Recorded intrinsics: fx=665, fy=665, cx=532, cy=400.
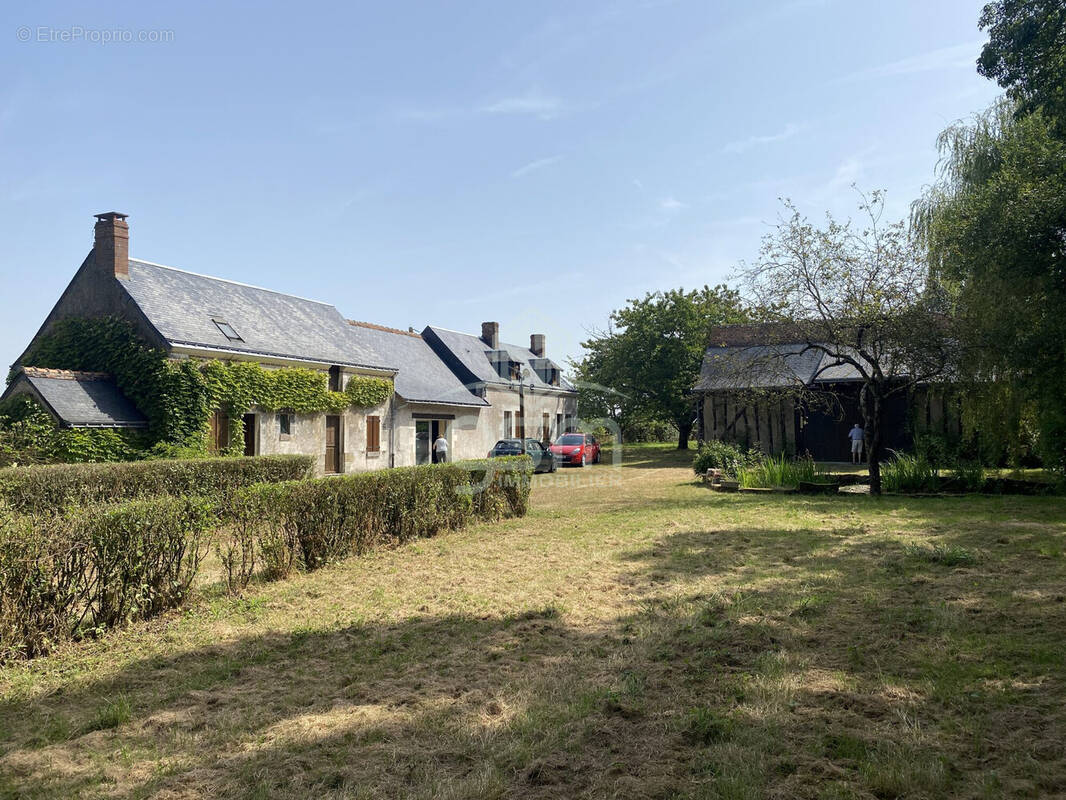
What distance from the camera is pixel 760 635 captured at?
201 inches

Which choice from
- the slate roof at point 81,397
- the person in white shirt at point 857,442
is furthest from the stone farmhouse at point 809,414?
the slate roof at point 81,397

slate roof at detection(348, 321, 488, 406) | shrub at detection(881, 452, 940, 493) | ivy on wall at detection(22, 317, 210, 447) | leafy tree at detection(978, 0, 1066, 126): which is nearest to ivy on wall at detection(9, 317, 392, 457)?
ivy on wall at detection(22, 317, 210, 447)

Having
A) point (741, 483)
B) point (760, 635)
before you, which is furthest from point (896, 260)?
point (760, 635)

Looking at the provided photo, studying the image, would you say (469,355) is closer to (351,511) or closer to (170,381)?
(170,381)

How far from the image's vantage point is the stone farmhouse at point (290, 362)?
17562 mm

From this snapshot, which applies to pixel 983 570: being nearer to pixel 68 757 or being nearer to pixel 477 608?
pixel 477 608

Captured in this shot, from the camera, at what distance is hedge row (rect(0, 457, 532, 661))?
4922 mm

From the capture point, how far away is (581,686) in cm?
426

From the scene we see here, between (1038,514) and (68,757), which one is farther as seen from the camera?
(1038,514)

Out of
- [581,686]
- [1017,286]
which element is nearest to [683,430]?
[1017,286]

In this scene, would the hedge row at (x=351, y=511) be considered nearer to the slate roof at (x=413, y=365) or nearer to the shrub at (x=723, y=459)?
the shrub at (x=723, y=459)

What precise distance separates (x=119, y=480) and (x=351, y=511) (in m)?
5.24

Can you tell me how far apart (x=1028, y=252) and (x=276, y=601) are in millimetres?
10795

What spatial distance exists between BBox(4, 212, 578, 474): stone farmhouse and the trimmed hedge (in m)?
11.9
